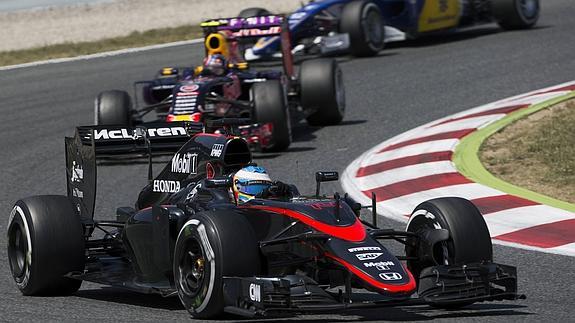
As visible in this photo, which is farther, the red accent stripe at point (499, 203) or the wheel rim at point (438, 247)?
the red accent stripe at point (499, 203)

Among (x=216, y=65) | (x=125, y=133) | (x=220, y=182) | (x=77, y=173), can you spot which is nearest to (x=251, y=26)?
(x=216, y=65)

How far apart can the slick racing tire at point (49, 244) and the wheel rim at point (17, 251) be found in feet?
0.13

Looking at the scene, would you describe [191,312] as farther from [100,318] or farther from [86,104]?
[86,104]

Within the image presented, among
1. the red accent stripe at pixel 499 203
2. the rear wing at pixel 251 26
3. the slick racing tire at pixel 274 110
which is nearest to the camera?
the red accent stripe at pixel 499 203

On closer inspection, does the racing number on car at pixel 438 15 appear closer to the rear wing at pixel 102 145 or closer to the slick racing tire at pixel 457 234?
the rear wing at pixel 102 145

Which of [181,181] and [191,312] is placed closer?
[191,312]

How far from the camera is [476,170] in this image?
12344 mm

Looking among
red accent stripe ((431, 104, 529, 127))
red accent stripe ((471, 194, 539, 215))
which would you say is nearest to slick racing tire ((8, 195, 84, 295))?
red accent stripe ((471, 194, 539, 215))

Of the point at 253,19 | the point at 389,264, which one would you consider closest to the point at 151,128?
the point at 389,264

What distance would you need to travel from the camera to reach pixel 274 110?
14562 millimetres

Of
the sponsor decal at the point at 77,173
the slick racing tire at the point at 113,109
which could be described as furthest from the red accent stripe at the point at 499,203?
the slick racing tire at the point at 113,109

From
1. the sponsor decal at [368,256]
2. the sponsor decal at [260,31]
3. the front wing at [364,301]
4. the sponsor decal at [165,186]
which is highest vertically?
the sponsor decal at [260,31]

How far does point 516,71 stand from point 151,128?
9.97 meters

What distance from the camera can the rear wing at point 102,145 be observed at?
934cm
